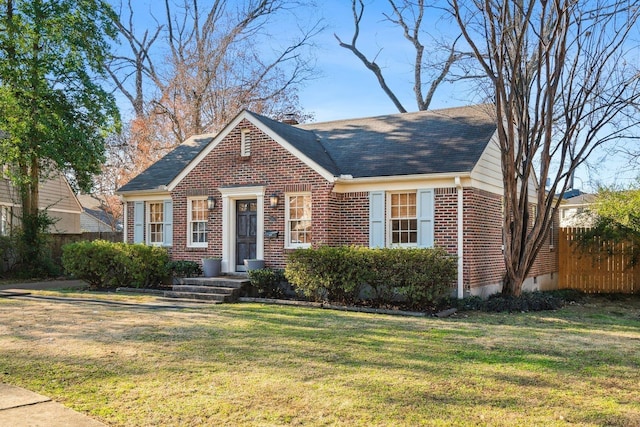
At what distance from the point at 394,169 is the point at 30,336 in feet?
30.3

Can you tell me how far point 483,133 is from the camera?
15.6 m

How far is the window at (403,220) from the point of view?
14.8m

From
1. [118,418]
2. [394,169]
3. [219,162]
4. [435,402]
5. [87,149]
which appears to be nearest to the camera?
[118,418]

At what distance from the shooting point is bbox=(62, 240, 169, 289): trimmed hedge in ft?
54.3

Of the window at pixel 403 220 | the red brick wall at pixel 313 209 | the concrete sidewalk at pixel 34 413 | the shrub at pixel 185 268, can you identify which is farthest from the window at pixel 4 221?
the concrete sidewalk at pixel 34 413

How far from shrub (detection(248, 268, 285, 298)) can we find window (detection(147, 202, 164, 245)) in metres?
5.52

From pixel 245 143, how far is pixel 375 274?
6.04 metres

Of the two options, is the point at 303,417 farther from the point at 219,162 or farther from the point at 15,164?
the point at 15,164

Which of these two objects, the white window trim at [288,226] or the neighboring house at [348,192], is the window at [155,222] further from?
the white window trim at [288,226]

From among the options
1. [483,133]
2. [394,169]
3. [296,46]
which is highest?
[296,46]

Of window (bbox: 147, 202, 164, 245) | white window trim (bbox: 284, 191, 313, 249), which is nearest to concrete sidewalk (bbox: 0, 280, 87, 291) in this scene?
window (bbox: 147, 202, 164, 245)

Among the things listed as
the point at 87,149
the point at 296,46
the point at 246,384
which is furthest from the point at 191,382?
the point at 296,46

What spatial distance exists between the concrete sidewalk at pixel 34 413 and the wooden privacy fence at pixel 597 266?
17.5 meters

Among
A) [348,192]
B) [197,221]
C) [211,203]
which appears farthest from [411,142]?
[197,221]
